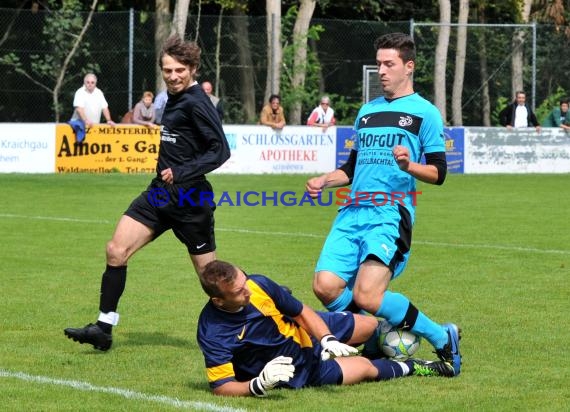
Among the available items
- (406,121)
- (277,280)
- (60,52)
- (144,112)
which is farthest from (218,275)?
(60,52)

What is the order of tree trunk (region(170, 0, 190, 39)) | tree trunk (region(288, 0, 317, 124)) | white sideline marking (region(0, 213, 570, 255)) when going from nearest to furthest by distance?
white sideline marking (region(0, 213, 570, 255))
tree trunk (region(170, 0, 190, 39))
tree trunk (region(288, 0, 317, 124))

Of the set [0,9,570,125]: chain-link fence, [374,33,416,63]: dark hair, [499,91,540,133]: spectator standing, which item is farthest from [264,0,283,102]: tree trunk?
[374,33,416,63]: dark hair

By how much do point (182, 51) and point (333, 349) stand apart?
8.08 feet

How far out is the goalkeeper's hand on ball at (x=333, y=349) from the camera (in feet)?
20.9

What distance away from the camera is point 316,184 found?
7352mm

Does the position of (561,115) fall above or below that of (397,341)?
above

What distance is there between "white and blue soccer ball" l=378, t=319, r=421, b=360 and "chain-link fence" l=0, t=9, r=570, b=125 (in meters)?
20.1

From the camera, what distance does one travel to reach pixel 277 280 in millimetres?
11375

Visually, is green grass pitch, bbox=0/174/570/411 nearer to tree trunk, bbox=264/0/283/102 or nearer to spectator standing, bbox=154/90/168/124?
spectator standing, bbox=154/90/168/124

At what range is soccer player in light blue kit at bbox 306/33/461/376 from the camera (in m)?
7.18

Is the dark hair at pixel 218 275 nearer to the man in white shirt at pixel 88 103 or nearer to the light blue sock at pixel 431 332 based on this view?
the light blue sock at pixel 431 332

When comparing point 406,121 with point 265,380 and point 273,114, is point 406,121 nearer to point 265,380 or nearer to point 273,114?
point 265,380

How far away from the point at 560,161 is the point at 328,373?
22.9m

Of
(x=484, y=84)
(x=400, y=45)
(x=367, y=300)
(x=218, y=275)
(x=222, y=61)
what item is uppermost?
(x=222, y=61)
